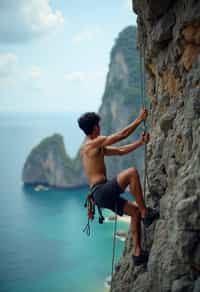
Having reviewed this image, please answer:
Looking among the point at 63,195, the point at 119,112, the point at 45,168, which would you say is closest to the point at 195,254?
the point at 63,195

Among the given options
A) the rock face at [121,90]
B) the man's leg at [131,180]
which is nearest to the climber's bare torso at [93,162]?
the man's leg at [131,180]

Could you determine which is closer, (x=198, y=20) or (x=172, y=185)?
(x=198, y=20)

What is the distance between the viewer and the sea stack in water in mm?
58906

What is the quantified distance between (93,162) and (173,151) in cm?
87

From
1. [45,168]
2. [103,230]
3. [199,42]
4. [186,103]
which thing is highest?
[199,42]

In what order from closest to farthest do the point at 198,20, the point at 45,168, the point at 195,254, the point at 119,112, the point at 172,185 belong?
the point at 195,254 < the point at 198,20 < the point at 172,185 < the point at 45,168 < the point at 119,112

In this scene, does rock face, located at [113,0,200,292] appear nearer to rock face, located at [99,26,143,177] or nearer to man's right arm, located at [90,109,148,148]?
man's right arm, located at [90,109,148,148]

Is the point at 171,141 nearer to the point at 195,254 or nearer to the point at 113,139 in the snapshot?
the point at 113,139

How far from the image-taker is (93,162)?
16.3 feet

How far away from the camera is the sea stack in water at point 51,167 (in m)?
58.9

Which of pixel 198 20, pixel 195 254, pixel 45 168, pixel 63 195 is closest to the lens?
pixel 195 254

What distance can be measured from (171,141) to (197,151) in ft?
2.72

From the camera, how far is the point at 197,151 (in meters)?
4.21

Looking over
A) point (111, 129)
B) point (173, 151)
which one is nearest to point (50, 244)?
point (173, 151)
